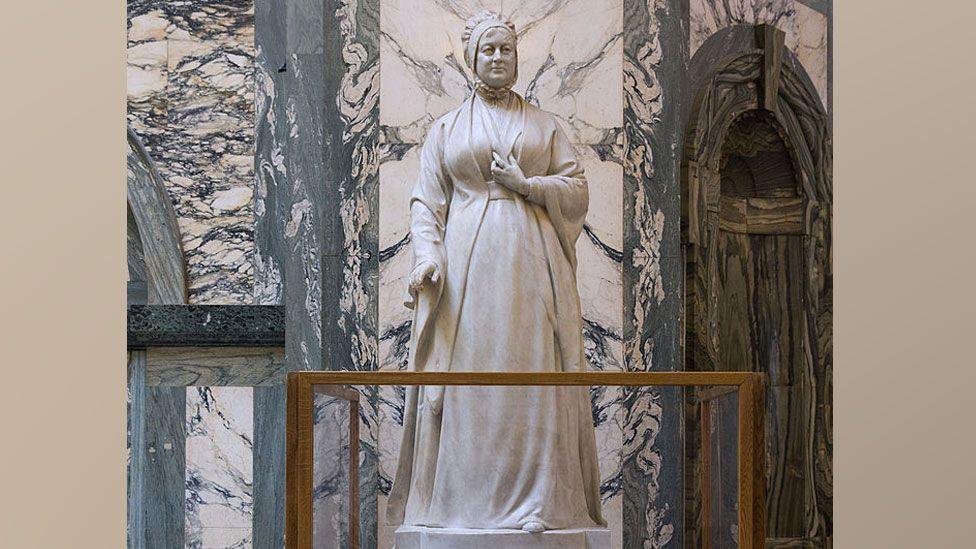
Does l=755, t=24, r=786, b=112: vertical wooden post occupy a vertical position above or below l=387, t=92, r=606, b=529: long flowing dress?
above

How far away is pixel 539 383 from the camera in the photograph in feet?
12.3

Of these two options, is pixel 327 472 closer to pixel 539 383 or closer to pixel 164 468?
pixel 539 383

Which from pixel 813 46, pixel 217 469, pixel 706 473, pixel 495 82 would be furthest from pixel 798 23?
pixel 706 473

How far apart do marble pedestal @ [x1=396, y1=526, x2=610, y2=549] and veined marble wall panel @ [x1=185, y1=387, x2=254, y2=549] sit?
Answer: 2.67 metres

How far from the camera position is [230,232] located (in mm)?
7125

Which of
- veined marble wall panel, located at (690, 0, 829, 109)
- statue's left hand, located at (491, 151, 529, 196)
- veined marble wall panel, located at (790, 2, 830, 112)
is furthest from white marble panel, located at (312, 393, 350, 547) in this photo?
veined marble wall panel, located at (790, 2, 830, 112)

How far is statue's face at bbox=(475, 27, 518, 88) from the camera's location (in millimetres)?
5465

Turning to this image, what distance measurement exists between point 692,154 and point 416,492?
3.39 meters

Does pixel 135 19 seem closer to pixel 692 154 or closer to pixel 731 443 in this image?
pixel 692 154

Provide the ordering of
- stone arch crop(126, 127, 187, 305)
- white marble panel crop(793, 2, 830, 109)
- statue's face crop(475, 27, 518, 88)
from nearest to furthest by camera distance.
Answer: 1. statue's face crop(475, 27, 518, 88)
2. stone arch crop(126, 127, 187, 305)
3. white marble panel crop(793, 2, 830, 109)

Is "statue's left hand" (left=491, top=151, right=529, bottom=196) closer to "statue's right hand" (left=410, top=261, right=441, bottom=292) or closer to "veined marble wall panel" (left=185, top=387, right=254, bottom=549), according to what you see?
"statue's right hand" (left=410, top=261, right=441, bottom=292)

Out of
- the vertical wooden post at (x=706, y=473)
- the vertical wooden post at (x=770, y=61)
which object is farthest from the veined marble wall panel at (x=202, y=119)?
the vertical wooden post at (x=706, y=473)

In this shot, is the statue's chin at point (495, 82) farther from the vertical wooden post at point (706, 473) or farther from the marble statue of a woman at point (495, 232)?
the vertical wooden post at point (706, 473)

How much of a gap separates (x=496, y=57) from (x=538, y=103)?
1.54m
